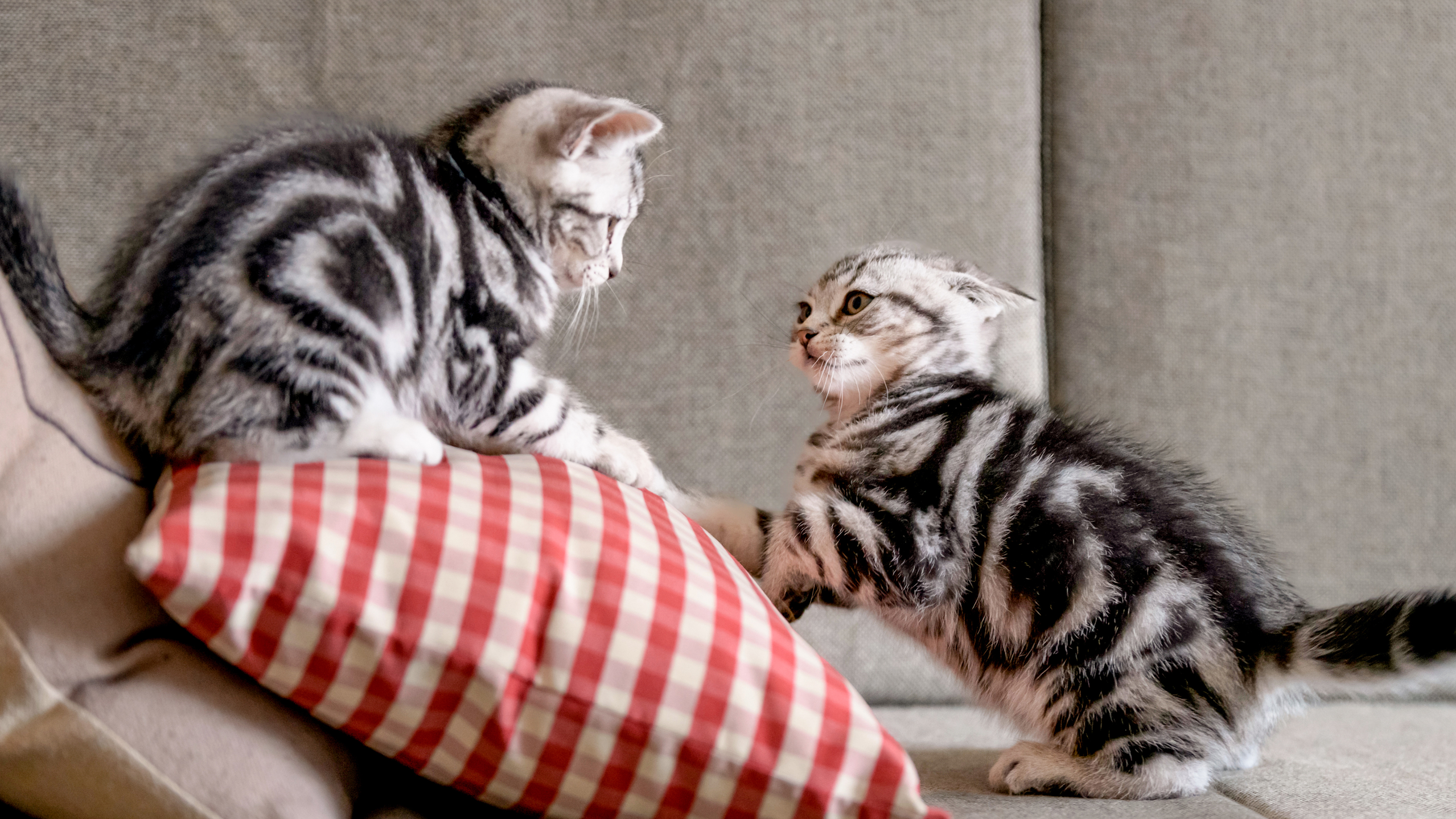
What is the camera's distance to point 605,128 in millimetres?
1066

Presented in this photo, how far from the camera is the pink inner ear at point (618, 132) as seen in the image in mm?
1034

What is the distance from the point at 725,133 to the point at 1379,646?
3.57 feet

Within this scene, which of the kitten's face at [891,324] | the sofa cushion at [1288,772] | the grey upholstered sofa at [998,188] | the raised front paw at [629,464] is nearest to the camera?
the sofa cushion at [1288,772]

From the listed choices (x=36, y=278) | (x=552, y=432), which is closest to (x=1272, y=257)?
(x=552, y=432)

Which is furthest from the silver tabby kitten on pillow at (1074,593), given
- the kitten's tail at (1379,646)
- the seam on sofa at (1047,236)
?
the seam on sofa at (1047,236)

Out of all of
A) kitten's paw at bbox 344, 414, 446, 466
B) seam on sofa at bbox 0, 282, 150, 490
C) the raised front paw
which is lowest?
the raised front paw

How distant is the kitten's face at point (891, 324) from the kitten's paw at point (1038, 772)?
1.52 feet

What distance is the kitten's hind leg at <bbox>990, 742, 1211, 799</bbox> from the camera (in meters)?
0.93

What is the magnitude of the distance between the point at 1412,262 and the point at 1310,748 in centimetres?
87

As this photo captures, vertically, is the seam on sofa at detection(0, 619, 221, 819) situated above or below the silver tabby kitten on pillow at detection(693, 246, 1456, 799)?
above

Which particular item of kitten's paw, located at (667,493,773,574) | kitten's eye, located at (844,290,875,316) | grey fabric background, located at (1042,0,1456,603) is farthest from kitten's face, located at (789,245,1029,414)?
grey fabric background, located at (1042,0,1456,603)

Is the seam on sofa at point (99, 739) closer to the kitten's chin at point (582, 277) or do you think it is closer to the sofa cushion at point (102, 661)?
the sofa cushion at point (102, 661)

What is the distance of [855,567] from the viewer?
103cm

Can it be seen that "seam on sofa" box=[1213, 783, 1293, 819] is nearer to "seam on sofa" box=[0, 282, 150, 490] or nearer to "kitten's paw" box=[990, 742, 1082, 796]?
"kitten's paw" box=[990, 742, 1082, 796]
